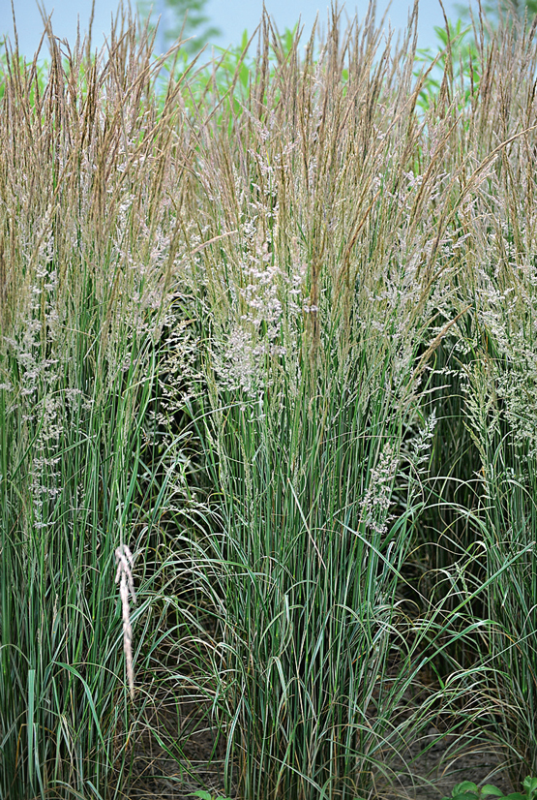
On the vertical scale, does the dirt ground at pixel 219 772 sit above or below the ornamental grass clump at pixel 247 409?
below

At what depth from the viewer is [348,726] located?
170cm

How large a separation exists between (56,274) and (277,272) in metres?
0.52

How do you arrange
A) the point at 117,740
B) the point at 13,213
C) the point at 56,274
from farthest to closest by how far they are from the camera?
the point at 117,740
the point at 56,274
the point at 13,213

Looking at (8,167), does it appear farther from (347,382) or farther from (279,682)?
(279,682)

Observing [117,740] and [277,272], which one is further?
[117,740]

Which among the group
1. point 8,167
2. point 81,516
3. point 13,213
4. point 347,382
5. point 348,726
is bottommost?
point 348,726

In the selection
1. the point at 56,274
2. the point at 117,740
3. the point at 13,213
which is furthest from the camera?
the point at 117,740

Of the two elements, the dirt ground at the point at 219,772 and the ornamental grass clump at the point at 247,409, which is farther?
the dirt ground at the point at 219,772

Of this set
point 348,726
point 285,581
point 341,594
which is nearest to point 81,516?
point 285,581

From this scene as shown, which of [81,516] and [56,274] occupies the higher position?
[56,274]

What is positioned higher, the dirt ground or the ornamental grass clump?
the ornamental grass clump

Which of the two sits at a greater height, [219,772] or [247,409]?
[247,409]

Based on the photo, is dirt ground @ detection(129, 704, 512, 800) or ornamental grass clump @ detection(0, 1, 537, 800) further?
dirt ground @ detection(129, 704, 512, 800)

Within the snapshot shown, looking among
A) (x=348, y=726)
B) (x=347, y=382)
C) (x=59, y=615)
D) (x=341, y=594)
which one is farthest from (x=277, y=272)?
(x=348, y=726)
